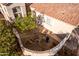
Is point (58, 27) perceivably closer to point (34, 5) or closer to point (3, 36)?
point (34, 5)

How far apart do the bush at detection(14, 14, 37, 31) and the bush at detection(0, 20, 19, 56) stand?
0.09m

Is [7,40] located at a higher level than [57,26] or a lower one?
lower

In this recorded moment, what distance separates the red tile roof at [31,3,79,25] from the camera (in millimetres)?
2102

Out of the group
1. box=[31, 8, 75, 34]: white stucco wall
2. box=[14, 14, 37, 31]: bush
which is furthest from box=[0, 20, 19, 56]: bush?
box=[31, 8, 75, 34]: white stucco wall

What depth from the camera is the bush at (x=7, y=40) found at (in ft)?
6.98

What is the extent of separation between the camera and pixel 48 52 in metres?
2.17

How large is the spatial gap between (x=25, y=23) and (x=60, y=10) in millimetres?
297

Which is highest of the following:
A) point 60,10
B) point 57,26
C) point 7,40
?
point 60,10

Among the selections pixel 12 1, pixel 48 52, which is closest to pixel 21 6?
pixel 12 1

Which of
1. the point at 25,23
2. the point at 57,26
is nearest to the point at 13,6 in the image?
the point at 25,23

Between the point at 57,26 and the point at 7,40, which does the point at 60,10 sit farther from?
the point at 7,40

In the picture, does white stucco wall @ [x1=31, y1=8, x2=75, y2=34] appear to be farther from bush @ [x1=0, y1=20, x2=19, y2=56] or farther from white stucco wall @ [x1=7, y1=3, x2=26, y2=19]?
bush @ [x1=0, y1=20, x2=19, y2=56]

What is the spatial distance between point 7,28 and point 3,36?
0.07m

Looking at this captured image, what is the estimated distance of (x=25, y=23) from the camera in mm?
2125
